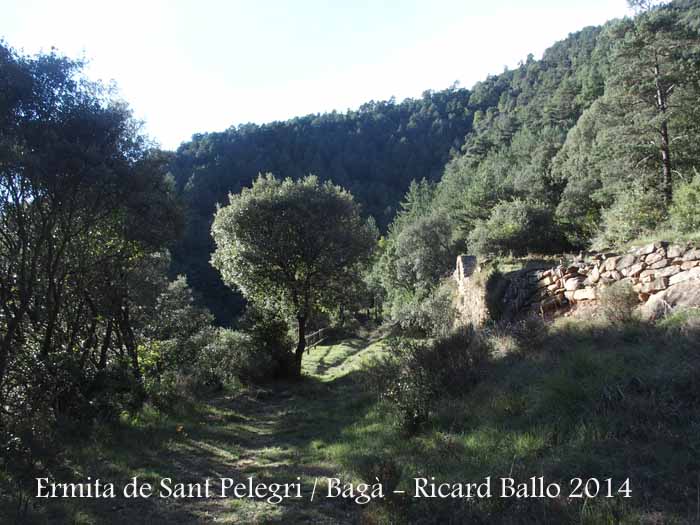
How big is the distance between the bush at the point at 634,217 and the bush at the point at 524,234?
7662 mm

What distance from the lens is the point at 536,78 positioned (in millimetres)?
109188

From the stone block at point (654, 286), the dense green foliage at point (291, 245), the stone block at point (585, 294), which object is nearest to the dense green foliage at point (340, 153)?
the dense green foliage at point (291, 245)

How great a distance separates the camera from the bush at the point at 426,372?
723 cm

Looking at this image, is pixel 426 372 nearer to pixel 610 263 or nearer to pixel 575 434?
pixel 575 434

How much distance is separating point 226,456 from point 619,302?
7.98m

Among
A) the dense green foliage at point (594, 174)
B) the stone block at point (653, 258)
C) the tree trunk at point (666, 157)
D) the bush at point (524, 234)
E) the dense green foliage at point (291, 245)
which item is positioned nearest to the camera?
the stone block at point (653, 258)

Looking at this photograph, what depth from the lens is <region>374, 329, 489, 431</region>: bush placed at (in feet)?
23.7

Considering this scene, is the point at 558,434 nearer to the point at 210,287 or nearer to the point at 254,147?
the point at 210,287

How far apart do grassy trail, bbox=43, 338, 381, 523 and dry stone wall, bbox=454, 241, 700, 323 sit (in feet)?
16.3

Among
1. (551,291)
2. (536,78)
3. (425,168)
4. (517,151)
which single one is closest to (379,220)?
(425,168)

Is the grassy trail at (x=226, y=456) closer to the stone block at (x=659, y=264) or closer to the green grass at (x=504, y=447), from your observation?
the green grass at (x=504, y=447)

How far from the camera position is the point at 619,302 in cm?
767

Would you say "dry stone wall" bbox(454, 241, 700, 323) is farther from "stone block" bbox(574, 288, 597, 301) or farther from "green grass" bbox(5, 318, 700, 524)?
"green grass" bbox(5, 318, 700, 524)

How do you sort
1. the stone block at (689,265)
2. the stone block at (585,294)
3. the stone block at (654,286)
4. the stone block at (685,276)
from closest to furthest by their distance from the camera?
Result: 1. the stone block at (685,276)
2. the stone block at (689,265)
3. the stone block at (654,286)
4. the stone block at (585,294)
